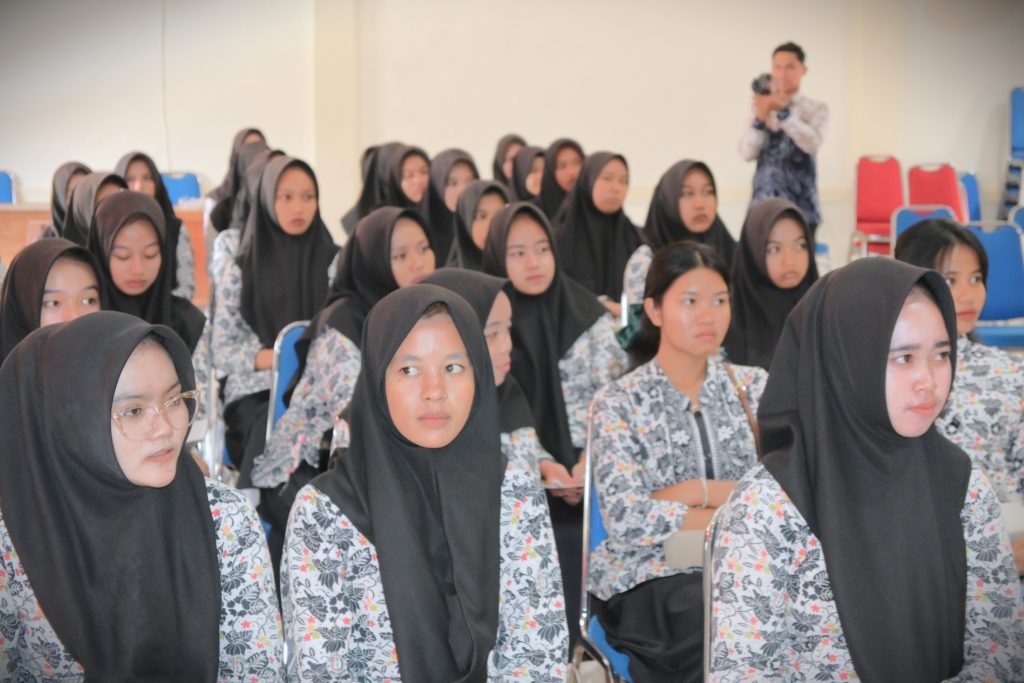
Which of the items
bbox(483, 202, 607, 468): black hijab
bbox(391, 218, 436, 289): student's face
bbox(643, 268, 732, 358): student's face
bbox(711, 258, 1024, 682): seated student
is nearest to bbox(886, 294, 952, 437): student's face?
bbox(711, 258, 1024, 682): seated student

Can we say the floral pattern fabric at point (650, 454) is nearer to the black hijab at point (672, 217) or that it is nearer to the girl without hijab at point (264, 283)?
the girl without hijab at point (264, 283)

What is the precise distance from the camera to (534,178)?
22.2 ft

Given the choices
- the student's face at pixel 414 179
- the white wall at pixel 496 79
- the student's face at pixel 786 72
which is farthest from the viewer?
the white wall at pixel 496 79

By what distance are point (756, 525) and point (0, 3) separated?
29.2ft

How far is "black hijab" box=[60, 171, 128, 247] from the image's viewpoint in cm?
432

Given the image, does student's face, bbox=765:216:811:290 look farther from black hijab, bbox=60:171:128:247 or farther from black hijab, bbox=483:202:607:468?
black hijab, bbox=60:171:128:247

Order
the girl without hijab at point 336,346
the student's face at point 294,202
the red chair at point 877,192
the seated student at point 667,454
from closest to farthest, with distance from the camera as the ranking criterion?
the seated student at point 667,454, the girl without hijab at point 336,346, the student's face at point 294,202, the red chair at point 877,192

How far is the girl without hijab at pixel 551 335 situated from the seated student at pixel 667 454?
1.88 ft

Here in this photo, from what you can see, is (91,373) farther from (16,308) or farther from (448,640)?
(16,308)

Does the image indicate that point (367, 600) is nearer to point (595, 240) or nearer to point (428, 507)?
Result: point (428, 507)

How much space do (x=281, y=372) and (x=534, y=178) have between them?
3706 mm

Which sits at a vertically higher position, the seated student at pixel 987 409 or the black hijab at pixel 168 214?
the black hijab at pixel 168 214

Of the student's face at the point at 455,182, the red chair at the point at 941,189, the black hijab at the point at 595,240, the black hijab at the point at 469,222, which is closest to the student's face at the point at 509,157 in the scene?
the student's face at the point at 455,182

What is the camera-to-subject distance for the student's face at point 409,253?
3.57 meters
